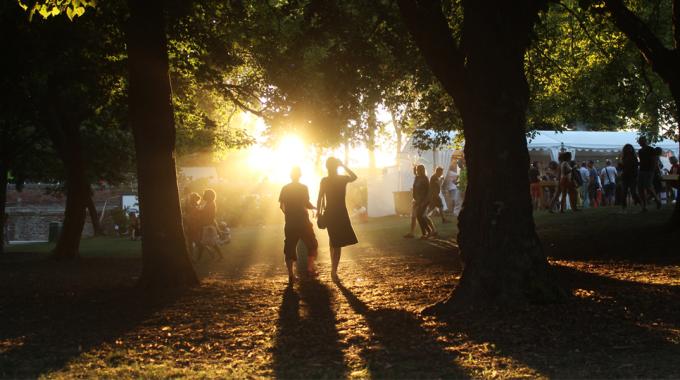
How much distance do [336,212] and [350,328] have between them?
3.98 m

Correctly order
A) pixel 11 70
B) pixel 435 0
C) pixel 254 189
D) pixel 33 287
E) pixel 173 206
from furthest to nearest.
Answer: pixel 254 189 → pixel 11 70 → pixel 33 287 → pixel 173 206 → pixel 435 0

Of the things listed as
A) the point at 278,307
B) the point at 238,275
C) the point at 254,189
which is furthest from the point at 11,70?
the point at 254,189

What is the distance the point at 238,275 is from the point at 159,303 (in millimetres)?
3985

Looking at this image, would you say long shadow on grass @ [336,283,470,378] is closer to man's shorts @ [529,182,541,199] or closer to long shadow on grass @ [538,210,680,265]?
A: long shadow on grass @ [538,210,680,265]

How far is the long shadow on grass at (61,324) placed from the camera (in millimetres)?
6770

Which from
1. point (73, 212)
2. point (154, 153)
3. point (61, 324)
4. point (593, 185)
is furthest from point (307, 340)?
point (593, 185)

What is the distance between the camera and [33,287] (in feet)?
43.0

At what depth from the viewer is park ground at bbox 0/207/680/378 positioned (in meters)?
6.02

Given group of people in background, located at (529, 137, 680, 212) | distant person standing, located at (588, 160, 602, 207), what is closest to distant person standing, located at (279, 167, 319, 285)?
group of people in background, located at (529, 137, 680, 212)

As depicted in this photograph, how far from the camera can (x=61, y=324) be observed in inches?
346

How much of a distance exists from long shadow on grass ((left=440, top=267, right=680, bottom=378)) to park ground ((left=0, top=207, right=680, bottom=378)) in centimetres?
1

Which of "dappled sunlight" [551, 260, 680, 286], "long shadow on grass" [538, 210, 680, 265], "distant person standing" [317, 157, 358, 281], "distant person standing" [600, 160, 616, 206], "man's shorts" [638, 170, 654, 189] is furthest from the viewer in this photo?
"distant person standing" [600, 160, 616, 206]

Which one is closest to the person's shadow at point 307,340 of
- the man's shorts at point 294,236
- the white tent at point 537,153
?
the man's shorts at point 294,236

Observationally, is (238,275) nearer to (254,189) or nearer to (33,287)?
(33,287)
